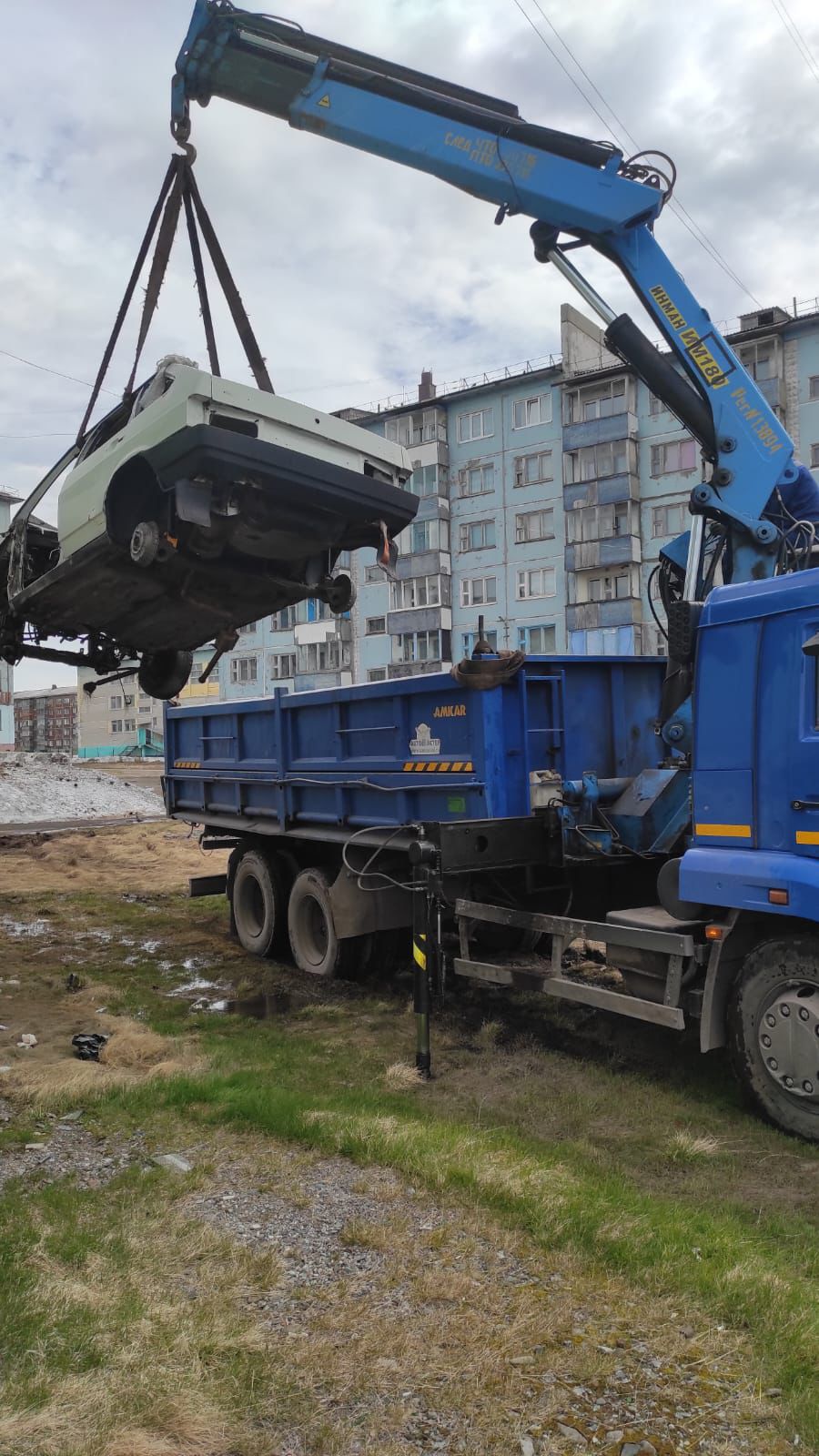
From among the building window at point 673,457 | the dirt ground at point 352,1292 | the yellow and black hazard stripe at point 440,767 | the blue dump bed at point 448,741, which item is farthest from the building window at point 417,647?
the dirt ground at point 352,1292

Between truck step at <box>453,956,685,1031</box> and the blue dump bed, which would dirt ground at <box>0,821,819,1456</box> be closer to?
truck step at <box>453,956,685,1031</box>

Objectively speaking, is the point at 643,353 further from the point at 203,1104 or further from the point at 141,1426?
the point at 141,1426

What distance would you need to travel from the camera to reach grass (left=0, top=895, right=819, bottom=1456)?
310cm

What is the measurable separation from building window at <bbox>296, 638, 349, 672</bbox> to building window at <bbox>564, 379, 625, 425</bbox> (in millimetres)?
12922

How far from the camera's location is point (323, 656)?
43.7 metres

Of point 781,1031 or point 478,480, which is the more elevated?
point 478,480

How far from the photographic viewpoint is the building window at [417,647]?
39.8 meters

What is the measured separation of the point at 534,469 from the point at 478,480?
8.18ft

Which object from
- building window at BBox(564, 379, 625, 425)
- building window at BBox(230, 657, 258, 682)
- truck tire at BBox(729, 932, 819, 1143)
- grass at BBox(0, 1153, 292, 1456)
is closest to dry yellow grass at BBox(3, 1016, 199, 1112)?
grass at BBox(0, 1153, 292, 1456)

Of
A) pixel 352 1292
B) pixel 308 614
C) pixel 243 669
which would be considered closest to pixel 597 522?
pixel 308 614

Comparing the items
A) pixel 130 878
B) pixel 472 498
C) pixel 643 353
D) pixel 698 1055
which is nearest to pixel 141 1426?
pixel 698 1055

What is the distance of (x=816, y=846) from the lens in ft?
15.7

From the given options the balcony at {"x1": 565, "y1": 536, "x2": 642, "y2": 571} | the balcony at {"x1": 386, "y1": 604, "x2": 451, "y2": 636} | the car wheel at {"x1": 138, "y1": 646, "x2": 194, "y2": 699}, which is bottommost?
the car wheel at {"x1": 138, "y1": 646, "x2": 194, "y2": 699}

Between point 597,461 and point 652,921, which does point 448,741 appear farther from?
point 597,461
